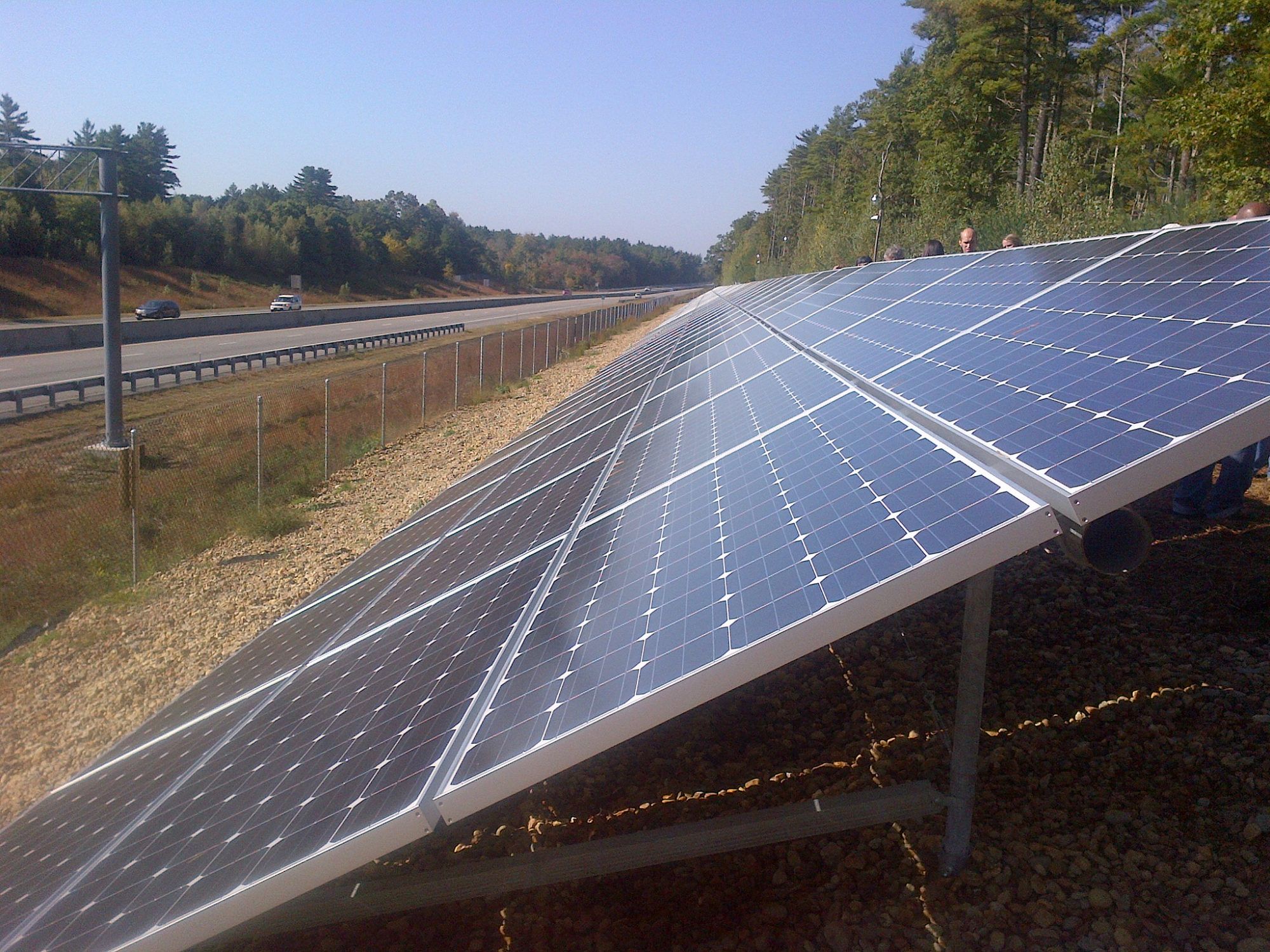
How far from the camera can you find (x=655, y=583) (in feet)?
12.7

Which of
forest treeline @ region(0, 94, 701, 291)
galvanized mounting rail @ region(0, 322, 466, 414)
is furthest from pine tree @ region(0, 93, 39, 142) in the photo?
galvanized mounting rail @ region(0, 322, 466, 414)

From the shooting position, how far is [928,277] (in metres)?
10.7

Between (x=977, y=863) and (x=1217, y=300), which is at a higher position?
(x=1217, y=300)

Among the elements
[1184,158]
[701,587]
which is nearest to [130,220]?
[1184,158]

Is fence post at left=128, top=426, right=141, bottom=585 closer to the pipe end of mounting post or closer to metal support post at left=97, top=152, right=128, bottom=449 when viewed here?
metal support post at left=97, top=152, right=128, bottom=449

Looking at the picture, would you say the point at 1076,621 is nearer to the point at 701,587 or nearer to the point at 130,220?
the point at 701,587

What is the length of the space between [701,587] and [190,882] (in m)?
2.10

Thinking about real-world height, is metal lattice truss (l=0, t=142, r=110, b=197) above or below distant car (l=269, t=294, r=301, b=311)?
above

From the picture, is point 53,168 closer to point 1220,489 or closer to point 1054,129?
point 1220,489

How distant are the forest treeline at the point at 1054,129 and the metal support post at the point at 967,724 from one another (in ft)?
52.1

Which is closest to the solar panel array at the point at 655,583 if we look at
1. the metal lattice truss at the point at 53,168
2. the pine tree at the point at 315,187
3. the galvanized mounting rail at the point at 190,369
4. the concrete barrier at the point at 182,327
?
the metal lattice truss at the point at 53,168

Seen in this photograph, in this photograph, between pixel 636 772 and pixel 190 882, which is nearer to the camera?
pixel 190 882

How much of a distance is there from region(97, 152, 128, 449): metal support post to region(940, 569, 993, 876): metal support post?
19893 millimetres

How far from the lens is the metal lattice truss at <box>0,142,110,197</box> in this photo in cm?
2020
